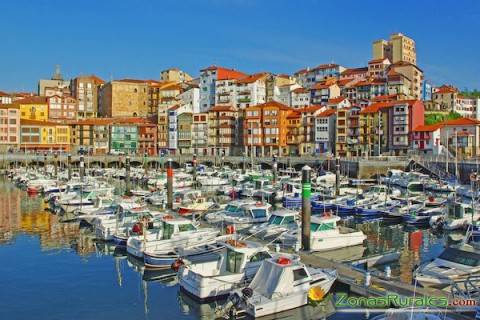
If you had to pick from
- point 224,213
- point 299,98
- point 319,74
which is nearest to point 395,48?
point 319,74

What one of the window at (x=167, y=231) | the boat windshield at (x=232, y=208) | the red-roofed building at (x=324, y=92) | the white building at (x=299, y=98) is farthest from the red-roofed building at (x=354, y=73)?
the window at (x=167, y=231)

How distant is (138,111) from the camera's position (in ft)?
512

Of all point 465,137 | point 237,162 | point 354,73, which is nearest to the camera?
point 465,137

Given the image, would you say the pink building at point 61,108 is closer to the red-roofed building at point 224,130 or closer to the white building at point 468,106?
the red-roofed building at point 224,130

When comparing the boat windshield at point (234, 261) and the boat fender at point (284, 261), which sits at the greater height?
the boat fender at point (284, 261)

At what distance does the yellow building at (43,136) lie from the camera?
11794cm

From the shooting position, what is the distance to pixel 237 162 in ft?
327

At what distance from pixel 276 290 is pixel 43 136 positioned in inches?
4342

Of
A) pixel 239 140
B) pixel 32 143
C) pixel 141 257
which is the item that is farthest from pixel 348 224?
pixel 32 143

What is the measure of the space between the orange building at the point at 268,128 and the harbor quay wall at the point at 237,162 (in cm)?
1134

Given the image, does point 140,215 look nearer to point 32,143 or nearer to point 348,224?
point 348,224

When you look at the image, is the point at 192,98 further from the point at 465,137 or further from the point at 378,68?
the point at 465,137

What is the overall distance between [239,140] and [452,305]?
101453mm

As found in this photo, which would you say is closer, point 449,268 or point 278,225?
point 449,268
